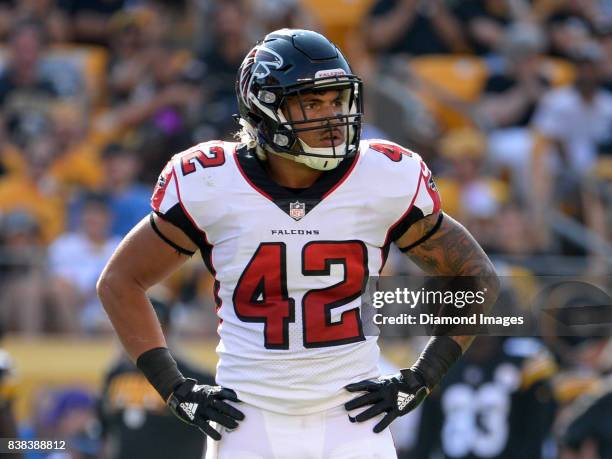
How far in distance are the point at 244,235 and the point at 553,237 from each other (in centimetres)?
571

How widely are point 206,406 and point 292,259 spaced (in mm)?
535

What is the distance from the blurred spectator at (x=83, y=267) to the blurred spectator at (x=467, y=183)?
2.46 meters

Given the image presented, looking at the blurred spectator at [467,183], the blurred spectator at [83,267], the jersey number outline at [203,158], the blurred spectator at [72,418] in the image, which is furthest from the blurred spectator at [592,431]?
the jersey number outline at [203,158]

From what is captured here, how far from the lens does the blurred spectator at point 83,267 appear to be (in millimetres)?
8336

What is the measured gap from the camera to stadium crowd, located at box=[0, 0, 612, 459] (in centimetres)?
809

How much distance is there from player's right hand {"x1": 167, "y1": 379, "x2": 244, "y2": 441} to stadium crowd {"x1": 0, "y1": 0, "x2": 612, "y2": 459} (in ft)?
12.0

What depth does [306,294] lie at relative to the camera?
3.96 meters

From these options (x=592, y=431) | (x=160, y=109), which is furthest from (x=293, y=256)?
(x=160, y=109)

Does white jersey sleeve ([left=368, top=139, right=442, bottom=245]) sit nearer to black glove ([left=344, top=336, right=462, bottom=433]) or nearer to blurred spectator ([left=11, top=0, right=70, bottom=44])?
black glove ([left=344, top=336, right=462, bottom=433])

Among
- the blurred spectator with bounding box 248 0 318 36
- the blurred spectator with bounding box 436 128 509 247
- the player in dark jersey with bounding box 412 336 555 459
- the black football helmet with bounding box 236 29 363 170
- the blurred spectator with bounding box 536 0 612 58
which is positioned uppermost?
the black football helmet with bounding box 236 29 363 170

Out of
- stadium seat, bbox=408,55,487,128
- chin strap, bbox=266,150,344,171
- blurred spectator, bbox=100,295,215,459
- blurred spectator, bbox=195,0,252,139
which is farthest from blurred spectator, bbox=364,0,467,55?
chin strap, bbox=266,150,344,171

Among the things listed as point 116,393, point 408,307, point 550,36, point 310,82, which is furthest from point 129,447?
point 550,36

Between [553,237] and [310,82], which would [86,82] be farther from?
[310,82]

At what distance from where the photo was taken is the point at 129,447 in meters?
7.31
